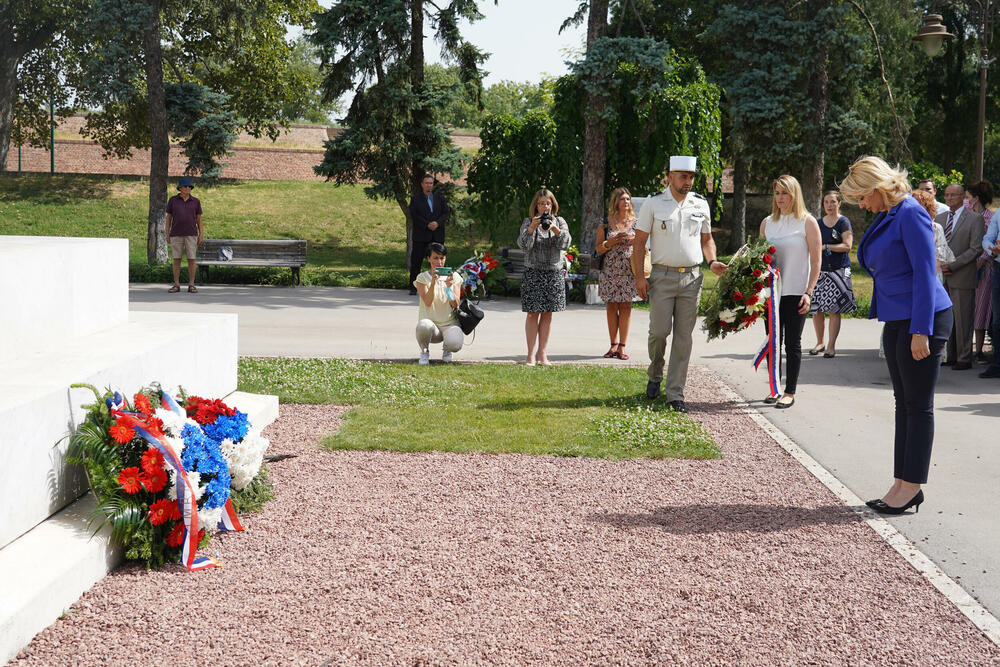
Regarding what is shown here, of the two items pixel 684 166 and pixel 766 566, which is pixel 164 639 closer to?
pixel 766 566

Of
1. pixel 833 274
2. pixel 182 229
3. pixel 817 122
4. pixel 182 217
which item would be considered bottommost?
pixel 833 274

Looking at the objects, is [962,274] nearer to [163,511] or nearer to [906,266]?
[906,266]

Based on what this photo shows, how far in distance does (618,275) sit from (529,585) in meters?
7.20

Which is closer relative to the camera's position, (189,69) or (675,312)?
(675,312)

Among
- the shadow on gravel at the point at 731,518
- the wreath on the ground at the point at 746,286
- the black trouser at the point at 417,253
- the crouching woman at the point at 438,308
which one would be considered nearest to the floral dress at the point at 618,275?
the crouching woman at the point at 438,308

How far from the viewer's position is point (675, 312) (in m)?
8.54

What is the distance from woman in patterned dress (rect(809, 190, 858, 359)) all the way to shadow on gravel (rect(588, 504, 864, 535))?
20.4 ft

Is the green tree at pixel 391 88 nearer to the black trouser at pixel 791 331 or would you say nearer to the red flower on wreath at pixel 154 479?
the black trouser at pixel 791 331

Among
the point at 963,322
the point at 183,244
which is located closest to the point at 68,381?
the point at 963,322

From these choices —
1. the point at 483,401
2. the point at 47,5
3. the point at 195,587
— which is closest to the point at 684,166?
the point at 483,401

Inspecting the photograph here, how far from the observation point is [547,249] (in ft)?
35.2

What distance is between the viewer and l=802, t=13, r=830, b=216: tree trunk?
84.7ft

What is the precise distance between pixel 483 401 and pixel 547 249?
2.60 m

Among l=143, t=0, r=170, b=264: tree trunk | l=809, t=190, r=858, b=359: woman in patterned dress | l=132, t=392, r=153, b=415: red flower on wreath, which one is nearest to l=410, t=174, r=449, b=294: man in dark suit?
l=809, t=190, r=858, b=359: woman in patterned dress
